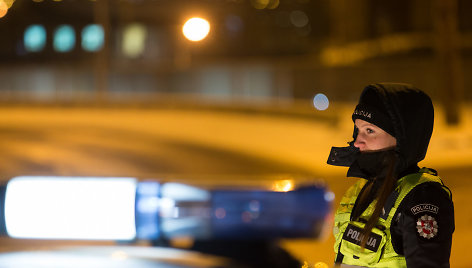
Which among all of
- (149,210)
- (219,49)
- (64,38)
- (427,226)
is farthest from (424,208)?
(219,49)

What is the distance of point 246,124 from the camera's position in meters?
20.6

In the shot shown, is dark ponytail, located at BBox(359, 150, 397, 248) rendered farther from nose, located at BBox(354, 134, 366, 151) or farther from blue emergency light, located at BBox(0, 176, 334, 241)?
blue emergency light, located at BBox(0, 176, 334, 241)

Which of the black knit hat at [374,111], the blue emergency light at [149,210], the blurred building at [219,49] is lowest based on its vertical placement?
the blue emergency light at [149,210]

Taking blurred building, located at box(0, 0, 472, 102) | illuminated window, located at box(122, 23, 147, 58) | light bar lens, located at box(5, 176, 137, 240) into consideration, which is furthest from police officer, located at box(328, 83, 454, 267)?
illuminated window, located at box(122, 23, 147, 58)

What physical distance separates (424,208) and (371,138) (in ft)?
0.77

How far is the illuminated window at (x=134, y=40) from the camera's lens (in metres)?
42.6

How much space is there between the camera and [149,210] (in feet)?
12.2

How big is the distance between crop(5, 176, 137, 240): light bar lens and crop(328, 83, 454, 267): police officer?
1.76m

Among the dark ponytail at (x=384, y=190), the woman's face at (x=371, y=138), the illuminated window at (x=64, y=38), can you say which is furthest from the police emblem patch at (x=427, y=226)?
the illuminated window at (x=64, y=38)

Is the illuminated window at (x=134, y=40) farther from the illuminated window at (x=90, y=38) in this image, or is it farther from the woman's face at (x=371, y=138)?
the woman's face at (x=371, y=138)

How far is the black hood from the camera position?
1915 mm

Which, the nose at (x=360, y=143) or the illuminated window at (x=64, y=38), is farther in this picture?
the illuminated window at (x=64, y=38)

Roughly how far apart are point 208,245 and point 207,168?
28.0 feet

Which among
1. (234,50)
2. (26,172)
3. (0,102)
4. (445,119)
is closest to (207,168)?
(26,172)
